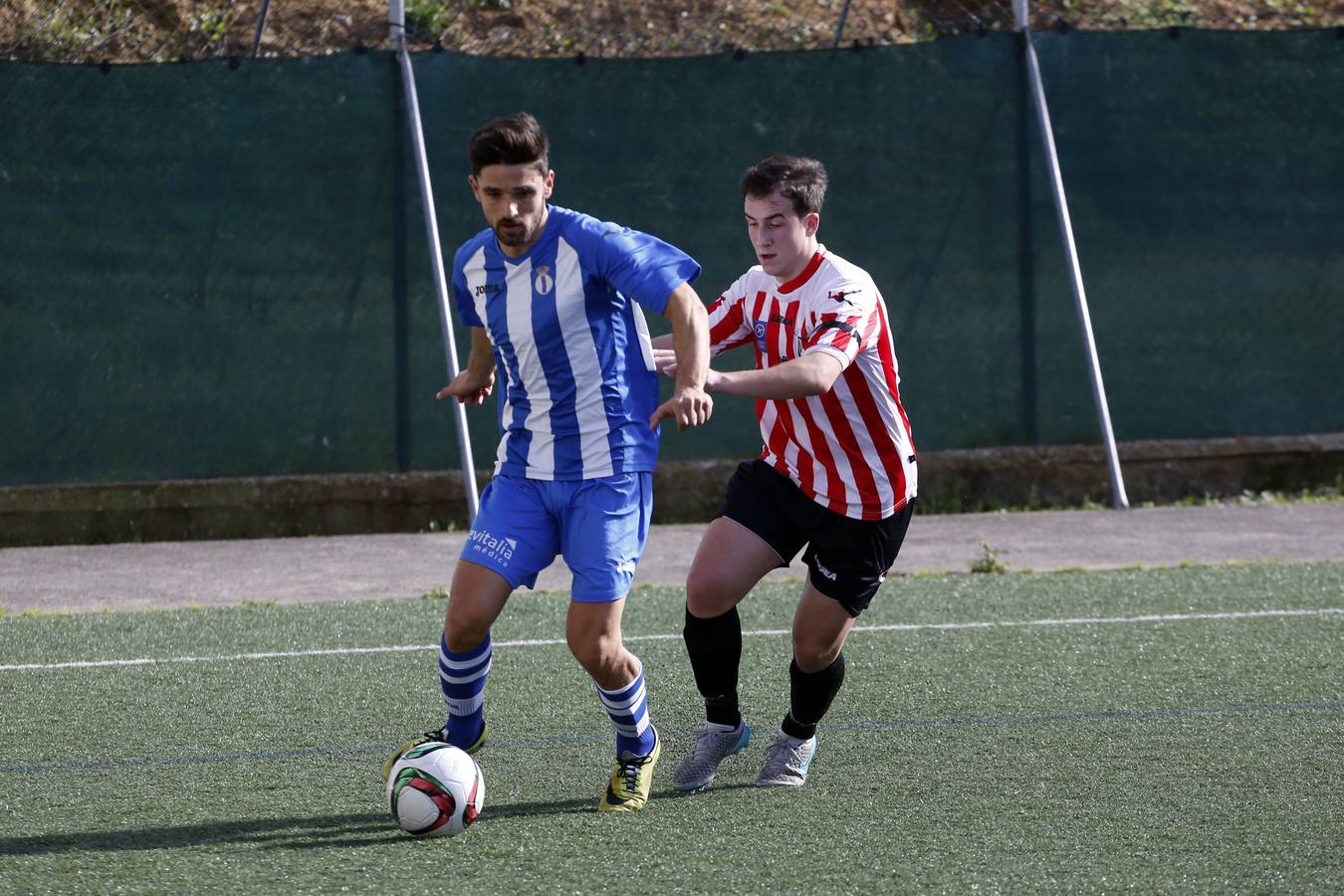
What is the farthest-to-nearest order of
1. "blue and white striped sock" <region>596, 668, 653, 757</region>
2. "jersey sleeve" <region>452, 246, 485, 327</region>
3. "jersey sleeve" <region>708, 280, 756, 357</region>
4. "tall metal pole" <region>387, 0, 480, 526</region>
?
1. "tall metal pole" <region>387, 0, 480, 526</region>
2. "jersey sleeve" <region>708, 280, 756, 357</region>
3. "jersey sleeve" <region>452, 246, 485, 327</region>
4. "blue and white striped sock" <region>596, 668, 653, 757</region>

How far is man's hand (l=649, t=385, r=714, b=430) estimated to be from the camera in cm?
366

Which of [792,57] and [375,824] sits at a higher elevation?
[792,57]

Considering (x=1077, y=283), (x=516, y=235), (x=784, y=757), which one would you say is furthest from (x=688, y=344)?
(x=1077, y=283)

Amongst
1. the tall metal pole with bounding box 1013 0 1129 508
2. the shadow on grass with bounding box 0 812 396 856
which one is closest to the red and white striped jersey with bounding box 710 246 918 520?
the shadow on grass with bounding box 0 812 396 856

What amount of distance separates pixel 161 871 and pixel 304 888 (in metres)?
0.34

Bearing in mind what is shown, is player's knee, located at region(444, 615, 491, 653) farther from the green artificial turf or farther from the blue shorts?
the green artificial turf

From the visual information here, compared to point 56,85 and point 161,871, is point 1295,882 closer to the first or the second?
point 161,871

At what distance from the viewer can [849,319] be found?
13.5ft

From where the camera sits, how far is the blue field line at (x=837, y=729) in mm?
4543

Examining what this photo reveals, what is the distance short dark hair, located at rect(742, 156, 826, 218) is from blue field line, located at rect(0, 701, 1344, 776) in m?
1.53

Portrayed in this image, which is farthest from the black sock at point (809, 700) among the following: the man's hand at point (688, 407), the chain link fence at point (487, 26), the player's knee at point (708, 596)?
the chain link fence at point (487, 26)

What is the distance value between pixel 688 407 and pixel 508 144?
2.49 feet

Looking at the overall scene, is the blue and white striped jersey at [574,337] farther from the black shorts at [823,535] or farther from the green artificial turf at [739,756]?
the green artificial turf at [739,756]

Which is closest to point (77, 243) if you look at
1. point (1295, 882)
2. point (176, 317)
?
point (176, 317)
